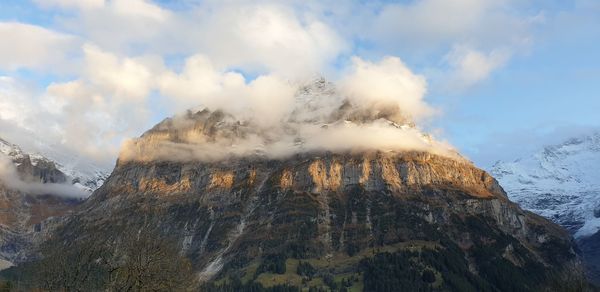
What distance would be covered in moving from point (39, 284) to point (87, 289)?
1025 centimetres

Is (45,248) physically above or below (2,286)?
above

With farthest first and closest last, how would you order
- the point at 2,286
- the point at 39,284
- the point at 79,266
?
the point at 2,286, the point at 39,284, the point at 79,266

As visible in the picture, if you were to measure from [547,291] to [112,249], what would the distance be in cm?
9276

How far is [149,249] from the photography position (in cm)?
10975

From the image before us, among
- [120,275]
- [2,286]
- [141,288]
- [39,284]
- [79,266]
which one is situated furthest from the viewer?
[2,286]

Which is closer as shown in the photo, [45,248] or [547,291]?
[547,291]

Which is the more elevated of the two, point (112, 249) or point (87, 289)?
point (112, 249)

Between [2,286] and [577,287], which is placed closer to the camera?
[577,287]

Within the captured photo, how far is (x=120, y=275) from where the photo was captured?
112 m

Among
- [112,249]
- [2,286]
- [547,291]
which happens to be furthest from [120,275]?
[547,291]

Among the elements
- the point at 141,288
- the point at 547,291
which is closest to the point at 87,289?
the point at 141,288

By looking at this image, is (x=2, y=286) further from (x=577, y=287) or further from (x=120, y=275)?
(x=577, y=287)

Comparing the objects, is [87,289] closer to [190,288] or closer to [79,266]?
Answer: [79,266]

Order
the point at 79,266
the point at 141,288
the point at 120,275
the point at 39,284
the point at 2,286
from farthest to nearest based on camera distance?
the point at 2,286 → the point at 39,284 → the point at 79,266 → the point at 120,275 → the point at 141,288
